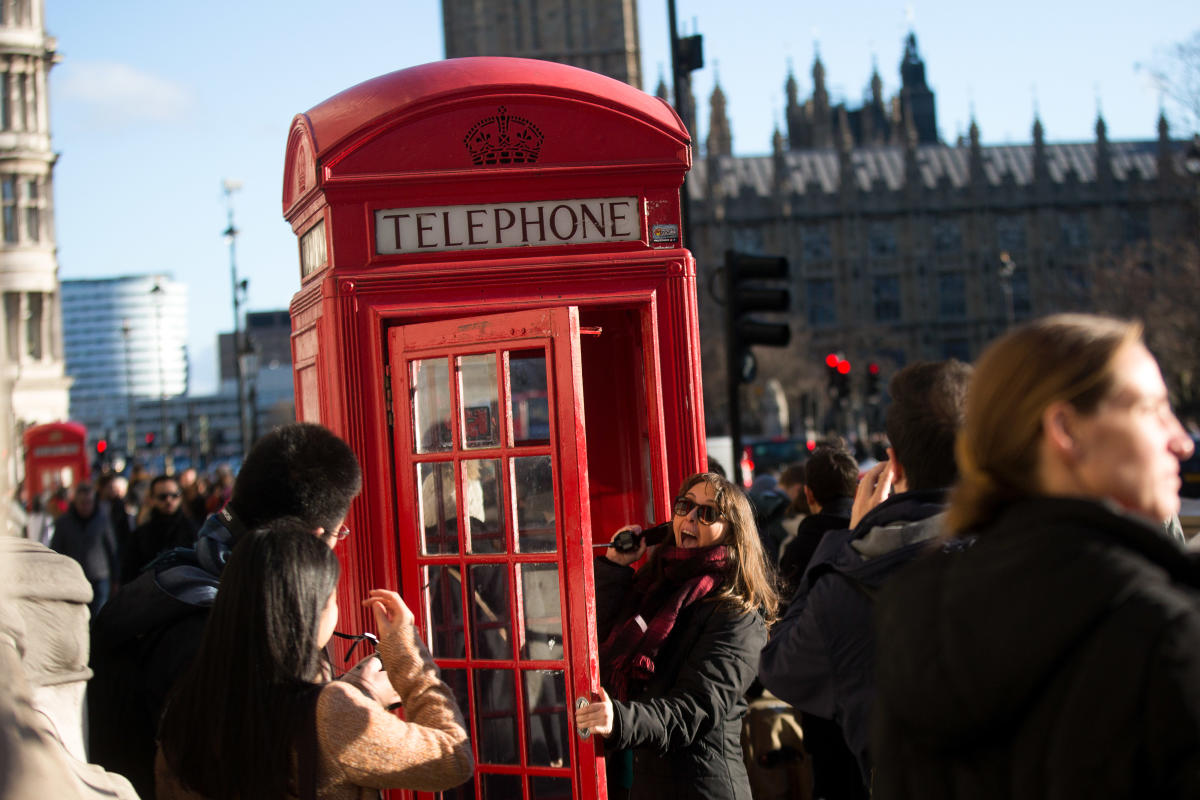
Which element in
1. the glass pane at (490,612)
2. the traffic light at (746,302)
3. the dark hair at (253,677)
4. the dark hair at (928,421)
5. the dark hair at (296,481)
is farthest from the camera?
the traffic light at (746,302)

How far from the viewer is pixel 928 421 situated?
8.24 feet

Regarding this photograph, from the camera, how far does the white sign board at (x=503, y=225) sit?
421 cm

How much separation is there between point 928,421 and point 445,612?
1894 mm

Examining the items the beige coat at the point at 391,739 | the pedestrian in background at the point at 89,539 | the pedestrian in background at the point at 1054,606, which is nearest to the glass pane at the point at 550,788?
the beige coat at the point at 391,739

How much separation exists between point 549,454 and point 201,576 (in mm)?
984

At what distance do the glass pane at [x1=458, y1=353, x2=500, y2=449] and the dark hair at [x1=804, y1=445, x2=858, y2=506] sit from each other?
2078mm

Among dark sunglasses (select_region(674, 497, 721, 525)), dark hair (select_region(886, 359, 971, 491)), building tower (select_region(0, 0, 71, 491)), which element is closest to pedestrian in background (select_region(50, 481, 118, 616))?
dark sunglasses (select_region(674, 497, 721, 525))

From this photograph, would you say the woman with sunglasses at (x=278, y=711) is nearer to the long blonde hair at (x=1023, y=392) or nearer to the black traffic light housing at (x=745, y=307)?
the long blonde hair at (x=1023, y=392)

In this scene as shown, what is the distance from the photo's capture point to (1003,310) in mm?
77312

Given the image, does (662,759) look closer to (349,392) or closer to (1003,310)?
(349,392)

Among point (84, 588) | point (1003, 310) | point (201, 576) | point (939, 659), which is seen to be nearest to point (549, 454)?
point (201, 576)

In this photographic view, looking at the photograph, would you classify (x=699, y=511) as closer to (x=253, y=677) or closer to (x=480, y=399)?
(x=480, y=399)

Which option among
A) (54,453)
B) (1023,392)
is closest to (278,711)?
(1023,392)

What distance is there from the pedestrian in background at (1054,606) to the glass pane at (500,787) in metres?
2.23
